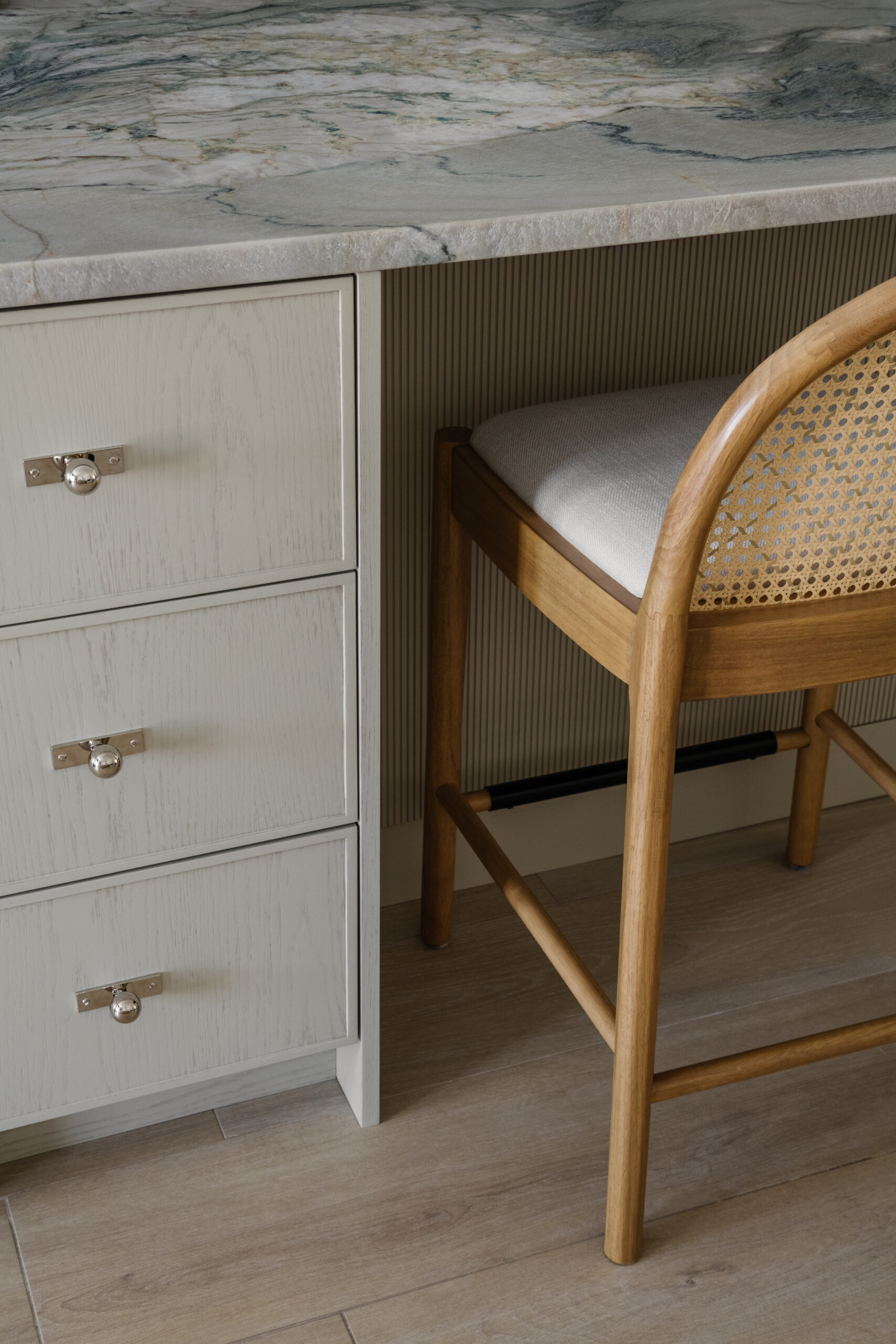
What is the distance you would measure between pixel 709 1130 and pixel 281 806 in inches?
20.5

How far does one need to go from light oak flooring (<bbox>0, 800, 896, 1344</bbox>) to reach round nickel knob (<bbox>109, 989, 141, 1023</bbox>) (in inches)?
8.1

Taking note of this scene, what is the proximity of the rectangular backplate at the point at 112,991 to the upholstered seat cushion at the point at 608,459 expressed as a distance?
0.48 m

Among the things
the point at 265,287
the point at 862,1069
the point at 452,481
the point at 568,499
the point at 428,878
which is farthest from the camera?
the point at 428,878

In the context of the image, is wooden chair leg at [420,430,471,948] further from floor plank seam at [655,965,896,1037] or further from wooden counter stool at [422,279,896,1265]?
floor plank seam at [655,965,896,1037]

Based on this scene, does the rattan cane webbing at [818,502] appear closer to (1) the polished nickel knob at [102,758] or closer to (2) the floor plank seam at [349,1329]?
(1) the polished nickel knob at [102,758]

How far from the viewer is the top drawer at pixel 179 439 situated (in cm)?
86

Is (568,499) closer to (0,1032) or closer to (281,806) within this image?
(281,806)

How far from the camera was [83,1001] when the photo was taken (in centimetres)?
107

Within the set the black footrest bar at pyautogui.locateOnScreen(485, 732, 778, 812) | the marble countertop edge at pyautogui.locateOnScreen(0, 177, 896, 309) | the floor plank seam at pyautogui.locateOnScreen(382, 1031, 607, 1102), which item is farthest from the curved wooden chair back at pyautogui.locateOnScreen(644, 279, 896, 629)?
the floor plank seam at pyautogui.locateOnScreen(382, 1031, 607, 1102)

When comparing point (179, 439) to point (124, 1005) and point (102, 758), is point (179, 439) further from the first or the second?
point (124, 1005)

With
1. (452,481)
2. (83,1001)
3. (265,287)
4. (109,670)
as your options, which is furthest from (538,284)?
(83,1001)

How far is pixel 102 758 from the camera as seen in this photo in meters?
0.98

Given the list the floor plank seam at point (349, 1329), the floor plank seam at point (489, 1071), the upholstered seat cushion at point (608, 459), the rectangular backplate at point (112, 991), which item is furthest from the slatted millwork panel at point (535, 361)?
the floor plank seam at point (349, 1329)

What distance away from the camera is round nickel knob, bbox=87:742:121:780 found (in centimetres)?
98
